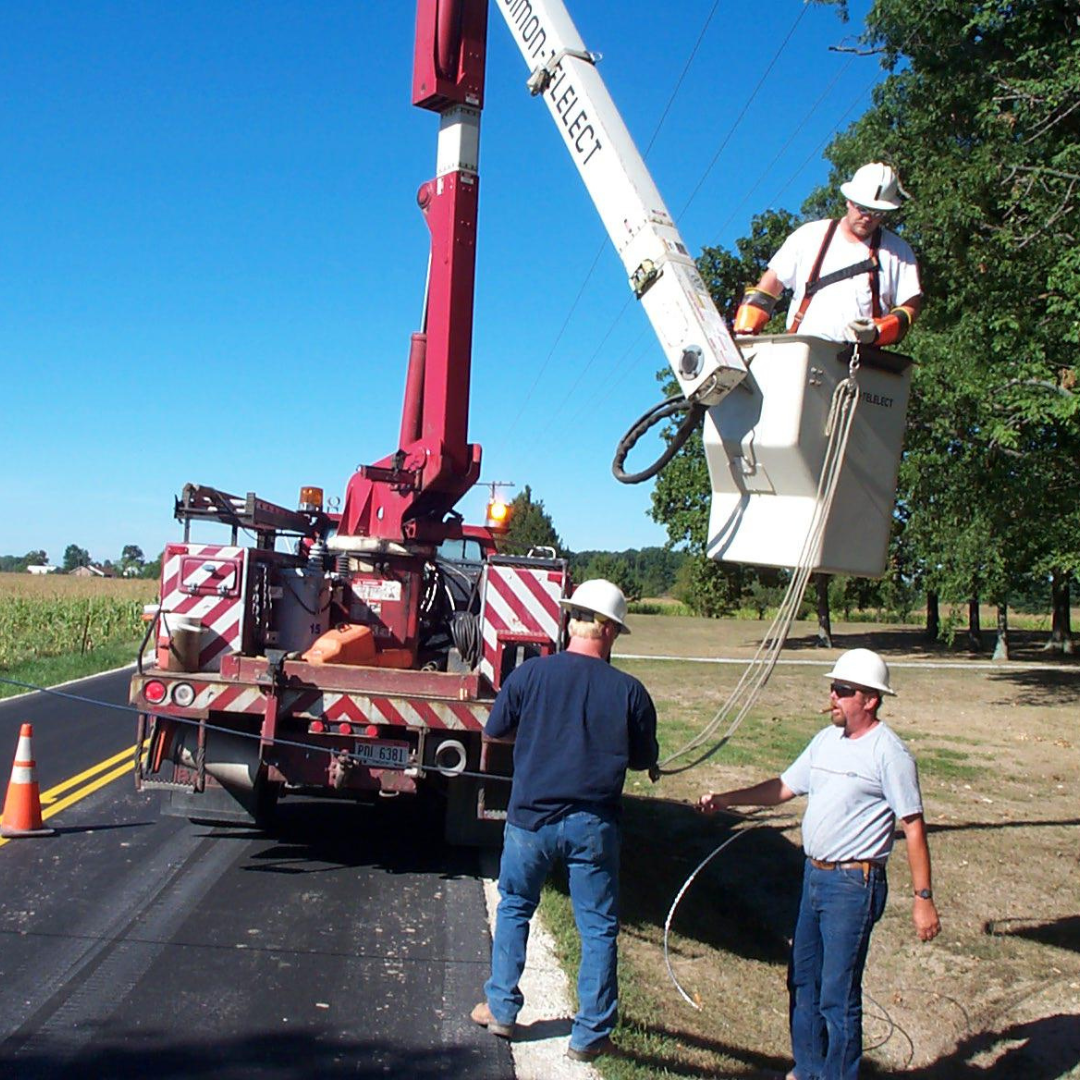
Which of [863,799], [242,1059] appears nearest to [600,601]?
[863,799]

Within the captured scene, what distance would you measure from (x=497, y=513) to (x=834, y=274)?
5855 mm

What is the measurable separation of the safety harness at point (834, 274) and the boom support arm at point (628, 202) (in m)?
0.35

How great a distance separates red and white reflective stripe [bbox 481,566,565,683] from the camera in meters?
7.62

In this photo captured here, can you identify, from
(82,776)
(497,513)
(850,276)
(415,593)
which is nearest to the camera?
(850,276)

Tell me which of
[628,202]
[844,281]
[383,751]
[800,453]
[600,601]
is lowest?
[383,751]

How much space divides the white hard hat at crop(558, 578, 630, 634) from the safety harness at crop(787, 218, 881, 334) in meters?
1.31

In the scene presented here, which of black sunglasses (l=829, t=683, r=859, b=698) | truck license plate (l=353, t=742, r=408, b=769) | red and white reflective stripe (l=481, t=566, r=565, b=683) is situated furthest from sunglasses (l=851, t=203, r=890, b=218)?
truck license plate (l=353, t=742, r=408, b=769)

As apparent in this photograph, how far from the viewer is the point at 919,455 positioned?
17.6 m

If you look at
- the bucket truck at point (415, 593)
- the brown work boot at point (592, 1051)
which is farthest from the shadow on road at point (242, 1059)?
the bucket truck at point (415, 593)

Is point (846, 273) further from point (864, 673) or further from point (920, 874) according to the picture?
point (920, 874)

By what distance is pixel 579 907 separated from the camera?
4.77 meters

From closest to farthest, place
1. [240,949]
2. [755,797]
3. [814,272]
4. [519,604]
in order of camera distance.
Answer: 1. [814,272]
2. [755,797]
3. [240,949]
4. [519,604]

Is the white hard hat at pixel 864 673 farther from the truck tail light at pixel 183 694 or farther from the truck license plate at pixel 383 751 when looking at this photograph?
the truck tail light at pixel 183 694

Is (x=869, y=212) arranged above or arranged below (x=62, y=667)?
above
